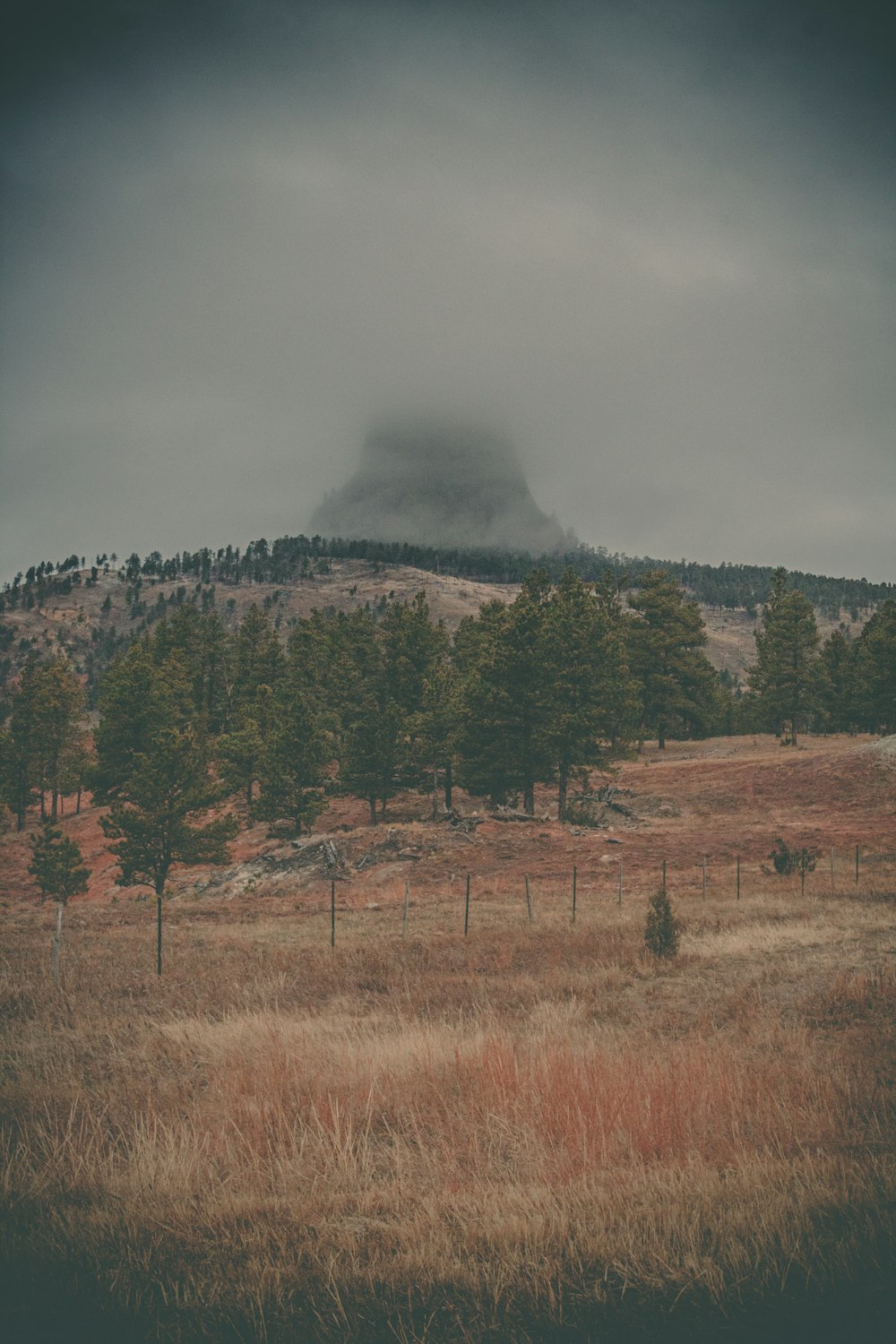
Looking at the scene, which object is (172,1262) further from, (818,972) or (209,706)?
(209,706)

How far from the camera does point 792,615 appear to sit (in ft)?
213

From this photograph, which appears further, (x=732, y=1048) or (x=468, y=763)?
(x=468, y=763)

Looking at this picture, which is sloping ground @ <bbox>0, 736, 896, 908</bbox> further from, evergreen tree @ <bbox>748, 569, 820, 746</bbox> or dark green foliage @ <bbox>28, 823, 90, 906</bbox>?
evergreen tree @ <bbox>748, 569, 820, 746</bbox>

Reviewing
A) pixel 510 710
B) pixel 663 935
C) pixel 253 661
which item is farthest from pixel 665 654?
pixel 663 935

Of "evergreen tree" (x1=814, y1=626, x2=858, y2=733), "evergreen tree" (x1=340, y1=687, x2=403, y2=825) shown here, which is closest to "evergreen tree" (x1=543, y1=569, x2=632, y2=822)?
"evergreen tree" (x1=340, y1=687, x2=403, y2=825)

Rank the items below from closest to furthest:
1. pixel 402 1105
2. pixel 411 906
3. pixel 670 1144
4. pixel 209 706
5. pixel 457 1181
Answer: pixel 457 1181 < pixel 670 1144 < pixel 402 1105 < pixel 411 906 < pixel 209 706

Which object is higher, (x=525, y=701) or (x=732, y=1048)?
(x=525, y=701)

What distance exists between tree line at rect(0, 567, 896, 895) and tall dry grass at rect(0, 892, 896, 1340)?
95.0ft

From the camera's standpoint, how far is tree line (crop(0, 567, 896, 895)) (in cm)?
4069

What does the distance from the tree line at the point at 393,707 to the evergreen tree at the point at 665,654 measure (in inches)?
7.1

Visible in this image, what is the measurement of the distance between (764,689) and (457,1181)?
69644 millimetres

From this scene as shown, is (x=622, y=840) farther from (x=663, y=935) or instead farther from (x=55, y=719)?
(x=55, y=719)

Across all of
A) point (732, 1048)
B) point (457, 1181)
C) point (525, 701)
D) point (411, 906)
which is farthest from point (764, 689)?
point (457, 1181)

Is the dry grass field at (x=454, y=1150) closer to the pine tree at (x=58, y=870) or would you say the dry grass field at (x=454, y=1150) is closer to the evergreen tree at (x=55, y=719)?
the pine tree at (x=58, y=870)
